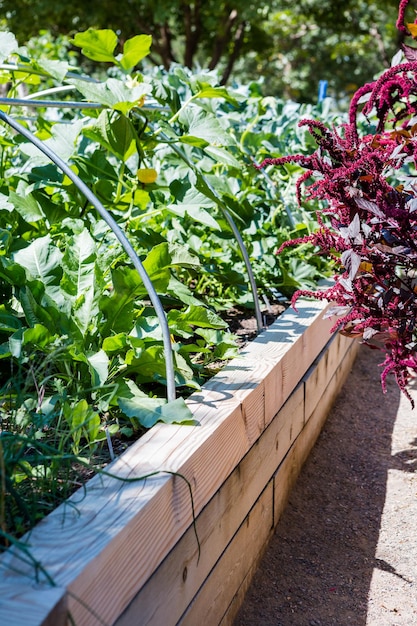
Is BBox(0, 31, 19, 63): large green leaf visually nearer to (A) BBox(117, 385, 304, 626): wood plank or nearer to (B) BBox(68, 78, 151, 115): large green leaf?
(B) BBox(68, 78, 151, 115): large green leaf

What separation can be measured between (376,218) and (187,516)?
1078mm

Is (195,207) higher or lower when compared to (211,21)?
lower

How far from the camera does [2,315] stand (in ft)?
6.15

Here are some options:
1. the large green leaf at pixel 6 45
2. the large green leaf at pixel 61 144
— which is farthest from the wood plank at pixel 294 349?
the large green leaf at pixel 6 45

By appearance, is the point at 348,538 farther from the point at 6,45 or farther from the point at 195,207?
the point at 6,45

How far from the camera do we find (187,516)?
1476mm

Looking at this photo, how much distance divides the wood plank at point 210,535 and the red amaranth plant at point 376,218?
0.43 m

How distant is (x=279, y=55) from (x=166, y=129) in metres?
20.1

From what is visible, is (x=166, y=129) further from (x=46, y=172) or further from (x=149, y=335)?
(x=149, y=335)

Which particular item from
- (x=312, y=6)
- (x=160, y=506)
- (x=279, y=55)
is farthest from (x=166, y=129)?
(x=279, y=55)

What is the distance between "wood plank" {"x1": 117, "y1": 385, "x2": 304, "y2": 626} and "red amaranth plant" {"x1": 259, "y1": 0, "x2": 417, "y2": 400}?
428 millimetres

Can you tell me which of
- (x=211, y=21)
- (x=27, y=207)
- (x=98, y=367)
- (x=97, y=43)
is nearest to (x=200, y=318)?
(x=98, y=367)

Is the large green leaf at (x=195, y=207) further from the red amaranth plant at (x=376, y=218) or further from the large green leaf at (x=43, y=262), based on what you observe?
the large green leaf at (x=43, y=262)

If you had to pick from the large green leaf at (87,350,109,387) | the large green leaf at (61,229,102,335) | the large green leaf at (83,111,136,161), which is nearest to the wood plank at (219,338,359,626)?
the large green leaf at (87,350,109,387)
